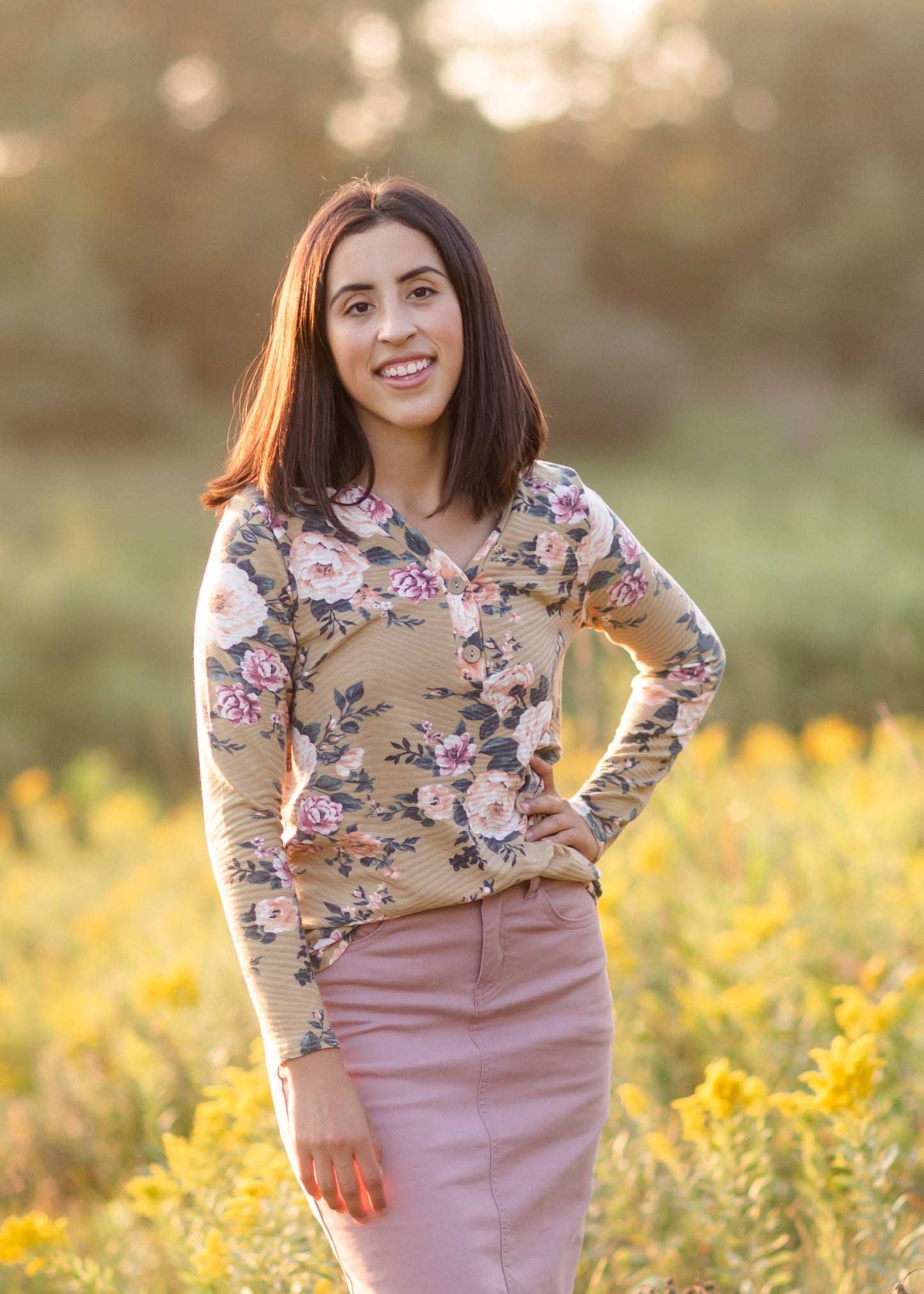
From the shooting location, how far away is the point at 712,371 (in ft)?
72.1

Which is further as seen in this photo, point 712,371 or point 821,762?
point 712,371

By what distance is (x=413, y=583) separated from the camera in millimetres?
1394

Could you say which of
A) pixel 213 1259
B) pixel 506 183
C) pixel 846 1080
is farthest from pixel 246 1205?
pixel 506 183

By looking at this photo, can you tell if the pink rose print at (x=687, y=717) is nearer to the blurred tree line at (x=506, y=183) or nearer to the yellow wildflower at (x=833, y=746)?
the yellow wildflower at (x=833, y=746)

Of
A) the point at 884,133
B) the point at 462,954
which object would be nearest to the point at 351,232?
the point at 462,954

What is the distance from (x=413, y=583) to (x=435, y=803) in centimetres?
23

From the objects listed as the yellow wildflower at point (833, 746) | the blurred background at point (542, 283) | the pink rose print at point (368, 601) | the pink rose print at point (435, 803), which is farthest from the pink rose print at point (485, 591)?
the blurred background at point (542, 283)

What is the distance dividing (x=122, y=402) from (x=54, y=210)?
2750 mm

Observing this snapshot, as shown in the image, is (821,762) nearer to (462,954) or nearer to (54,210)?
(462,954)

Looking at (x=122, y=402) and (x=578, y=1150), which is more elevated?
(x=122, y=402)

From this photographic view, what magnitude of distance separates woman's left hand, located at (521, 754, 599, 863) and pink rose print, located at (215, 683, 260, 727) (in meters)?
0.34

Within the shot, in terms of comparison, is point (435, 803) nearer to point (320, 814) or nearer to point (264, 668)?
point (320, 814)

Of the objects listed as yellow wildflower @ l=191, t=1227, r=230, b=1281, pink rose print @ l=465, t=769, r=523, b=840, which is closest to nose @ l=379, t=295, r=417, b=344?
pink rose print @ l=465, t=769, r=523, b=840

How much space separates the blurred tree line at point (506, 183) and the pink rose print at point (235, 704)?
1500 cm
